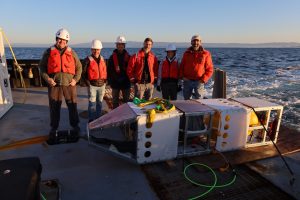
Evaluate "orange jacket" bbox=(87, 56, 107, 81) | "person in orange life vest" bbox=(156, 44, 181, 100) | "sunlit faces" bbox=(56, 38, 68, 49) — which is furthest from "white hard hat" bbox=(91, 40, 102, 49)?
"person in orange life vest" bbox=(156, 44, 181, 100)

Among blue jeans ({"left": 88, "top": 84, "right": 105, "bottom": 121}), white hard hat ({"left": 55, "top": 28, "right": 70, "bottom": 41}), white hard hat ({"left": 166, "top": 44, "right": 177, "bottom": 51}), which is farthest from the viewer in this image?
white hard hat ({"left": 166, "top": 44, "right": 177, "bottom": 51})

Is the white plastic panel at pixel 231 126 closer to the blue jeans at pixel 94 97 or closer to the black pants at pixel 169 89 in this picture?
the black pants at pixel 169 89

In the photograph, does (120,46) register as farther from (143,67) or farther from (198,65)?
(198,65)

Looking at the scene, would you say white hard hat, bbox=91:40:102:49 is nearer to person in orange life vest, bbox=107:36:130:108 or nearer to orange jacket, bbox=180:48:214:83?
person in orange life vest, bbox=107:36:130:108

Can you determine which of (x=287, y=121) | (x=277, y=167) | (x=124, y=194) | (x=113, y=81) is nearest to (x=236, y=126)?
(x=277, y=167)

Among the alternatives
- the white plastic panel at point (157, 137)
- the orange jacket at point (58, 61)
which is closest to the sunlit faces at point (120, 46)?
the orange jacket at point (58, 61)

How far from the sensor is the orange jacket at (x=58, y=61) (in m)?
4.72

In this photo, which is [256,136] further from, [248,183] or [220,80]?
[220,80]

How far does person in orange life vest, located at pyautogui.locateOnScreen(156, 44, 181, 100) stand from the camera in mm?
5875

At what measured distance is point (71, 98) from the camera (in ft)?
17.1

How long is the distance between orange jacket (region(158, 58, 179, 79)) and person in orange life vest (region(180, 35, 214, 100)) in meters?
0.23

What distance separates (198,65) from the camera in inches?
228

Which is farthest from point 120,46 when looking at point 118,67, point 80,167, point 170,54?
point 80,167

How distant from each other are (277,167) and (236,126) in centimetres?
95
